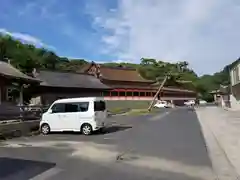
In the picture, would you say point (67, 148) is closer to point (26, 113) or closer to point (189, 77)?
point (26, 113)

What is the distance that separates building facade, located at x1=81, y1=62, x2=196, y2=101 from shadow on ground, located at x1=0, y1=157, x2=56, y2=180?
52064 mm

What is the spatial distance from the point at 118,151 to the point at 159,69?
85.6 meters

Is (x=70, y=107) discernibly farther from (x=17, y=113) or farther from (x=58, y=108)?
(x=17, y=113)

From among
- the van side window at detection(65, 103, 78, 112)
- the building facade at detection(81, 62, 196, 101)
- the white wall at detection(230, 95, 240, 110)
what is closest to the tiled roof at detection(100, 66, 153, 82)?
the building facade at detection(81, 62, 196, 101)

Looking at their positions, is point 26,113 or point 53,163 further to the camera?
point 26,113

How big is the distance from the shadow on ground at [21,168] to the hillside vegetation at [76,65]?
138 feet

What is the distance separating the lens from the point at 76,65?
10012 centimetres

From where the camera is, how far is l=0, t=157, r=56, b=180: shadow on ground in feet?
26.6

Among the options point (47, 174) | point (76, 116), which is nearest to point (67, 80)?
point (76, 116)

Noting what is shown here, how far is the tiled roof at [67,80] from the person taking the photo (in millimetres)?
44250

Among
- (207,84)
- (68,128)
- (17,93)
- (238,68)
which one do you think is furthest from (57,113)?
(207,84)

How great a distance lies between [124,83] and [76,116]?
2119 inches

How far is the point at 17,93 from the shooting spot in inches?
1357

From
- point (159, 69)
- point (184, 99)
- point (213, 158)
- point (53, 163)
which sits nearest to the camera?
point (53, 163)
